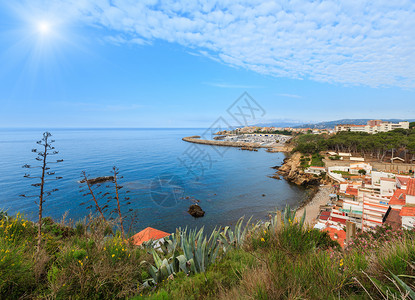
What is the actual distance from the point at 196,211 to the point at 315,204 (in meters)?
13.2

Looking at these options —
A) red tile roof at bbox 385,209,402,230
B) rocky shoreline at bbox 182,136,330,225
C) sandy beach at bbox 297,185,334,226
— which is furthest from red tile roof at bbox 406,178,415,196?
rocky shoreline at bbox 182,136,330,225

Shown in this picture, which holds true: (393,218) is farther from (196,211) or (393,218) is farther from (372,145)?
(372,145)

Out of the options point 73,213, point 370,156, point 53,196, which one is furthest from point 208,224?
point 370,156

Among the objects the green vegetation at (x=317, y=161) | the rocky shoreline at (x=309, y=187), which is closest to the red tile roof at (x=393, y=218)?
the rocky shoreline at (x=309, y=187)

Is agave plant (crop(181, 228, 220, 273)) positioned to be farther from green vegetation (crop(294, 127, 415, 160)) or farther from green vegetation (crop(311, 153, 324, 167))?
green vegetation (crop(294, 127, 415, 160))

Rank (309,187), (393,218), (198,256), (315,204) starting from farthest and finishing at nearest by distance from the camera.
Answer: (309,187) → (315,204) → (393,218) → (198,256)

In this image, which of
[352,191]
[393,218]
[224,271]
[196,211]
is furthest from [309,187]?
[224,271]

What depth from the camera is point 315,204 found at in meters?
21.5

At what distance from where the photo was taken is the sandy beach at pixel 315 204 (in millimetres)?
18178

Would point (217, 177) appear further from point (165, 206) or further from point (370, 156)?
point (370, 156)

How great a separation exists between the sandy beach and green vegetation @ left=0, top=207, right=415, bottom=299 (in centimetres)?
1541

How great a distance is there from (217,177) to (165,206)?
13.7 m

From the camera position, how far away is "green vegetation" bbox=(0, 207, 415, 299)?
2338 millimetres

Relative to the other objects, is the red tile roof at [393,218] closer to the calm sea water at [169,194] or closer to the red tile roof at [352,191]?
the red tile roof at [352,191]
